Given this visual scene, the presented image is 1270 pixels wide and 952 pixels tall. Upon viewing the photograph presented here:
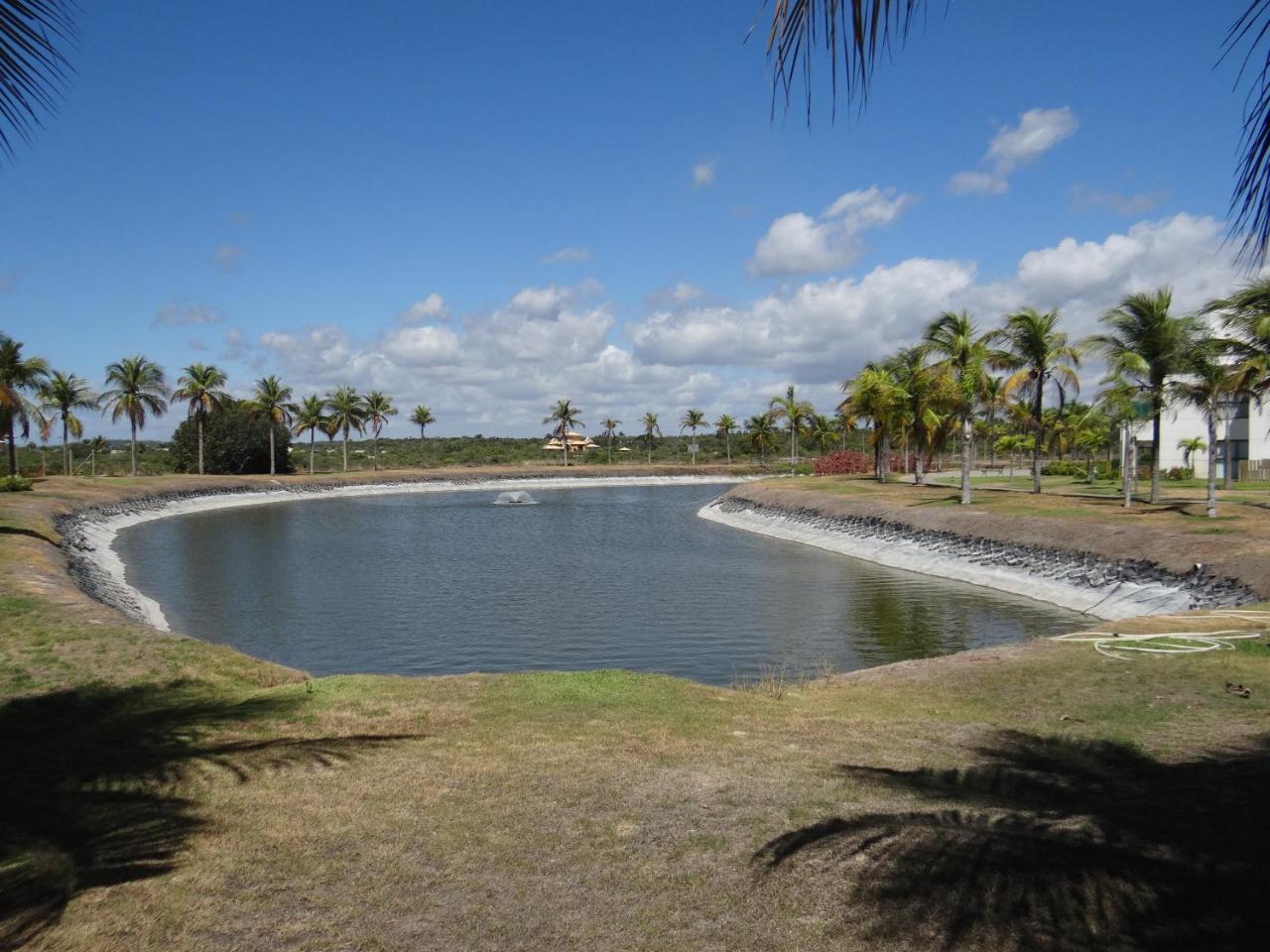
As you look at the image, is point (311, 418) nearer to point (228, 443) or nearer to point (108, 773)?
point (228, 443)

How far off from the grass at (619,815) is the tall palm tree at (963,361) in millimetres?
32246

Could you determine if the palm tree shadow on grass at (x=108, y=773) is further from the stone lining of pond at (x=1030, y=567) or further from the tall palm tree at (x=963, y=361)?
the tall palm tree at (x=963, y=361)

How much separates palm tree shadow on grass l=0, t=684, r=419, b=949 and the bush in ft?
304

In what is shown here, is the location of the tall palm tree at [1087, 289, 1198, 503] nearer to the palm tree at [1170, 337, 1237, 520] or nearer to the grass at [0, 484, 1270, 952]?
the palm tree at [1170, 337, 1237, 520]

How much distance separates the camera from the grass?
210 inches

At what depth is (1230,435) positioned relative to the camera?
5569 centimetres

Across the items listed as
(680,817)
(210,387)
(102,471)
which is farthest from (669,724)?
(102,471)

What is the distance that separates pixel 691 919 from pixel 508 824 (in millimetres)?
2094

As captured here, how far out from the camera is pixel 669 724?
34.0 feet

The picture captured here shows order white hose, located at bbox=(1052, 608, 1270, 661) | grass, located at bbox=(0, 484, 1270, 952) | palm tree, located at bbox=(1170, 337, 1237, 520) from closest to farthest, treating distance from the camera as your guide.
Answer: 1. grass, located at bbox=(0, 484, 1270, 952)
2. white hose, located at bbox=(1052, 608, 1270, 661)
3. palm tree, located at bbox=(1170, 337, 1237, 520)

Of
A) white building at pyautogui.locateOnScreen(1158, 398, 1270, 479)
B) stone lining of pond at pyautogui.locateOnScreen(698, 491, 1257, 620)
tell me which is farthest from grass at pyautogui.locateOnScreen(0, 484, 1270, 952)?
white building at pyautogui.locateOnScreen(1158, 398, 1270, 479)

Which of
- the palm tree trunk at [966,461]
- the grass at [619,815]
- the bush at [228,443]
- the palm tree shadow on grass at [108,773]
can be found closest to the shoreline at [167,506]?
the palm tree shadow on grass at [108,773]

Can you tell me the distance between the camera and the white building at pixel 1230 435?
55531mm

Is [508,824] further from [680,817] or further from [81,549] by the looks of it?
[81,549]
